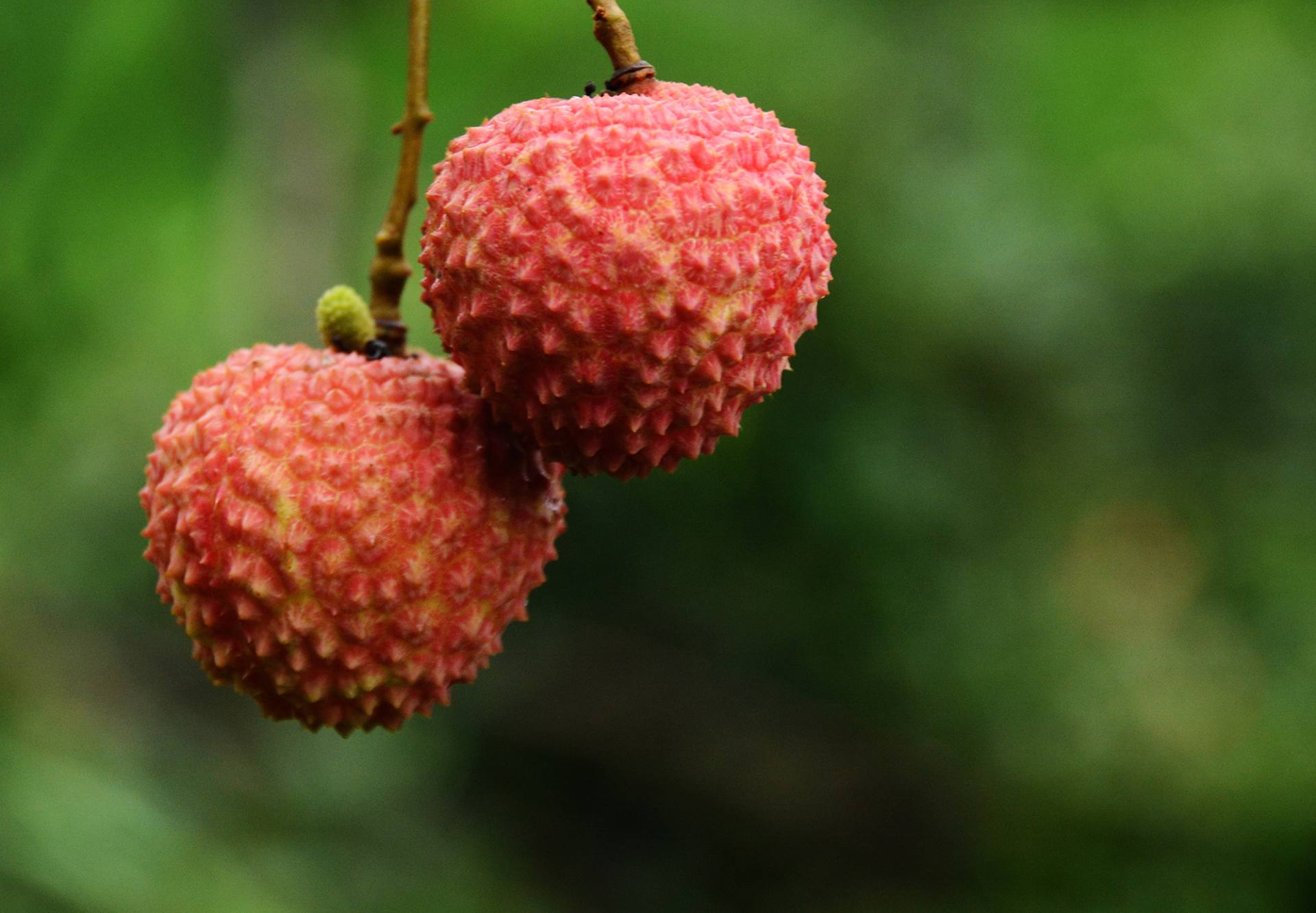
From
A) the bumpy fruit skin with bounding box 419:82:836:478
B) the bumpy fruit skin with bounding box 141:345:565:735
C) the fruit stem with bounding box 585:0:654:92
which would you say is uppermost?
the fruit stem with bounding box 585:0:654:92

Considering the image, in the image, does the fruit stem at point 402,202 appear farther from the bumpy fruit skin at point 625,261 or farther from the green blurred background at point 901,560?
the green blurred background at point 901,560

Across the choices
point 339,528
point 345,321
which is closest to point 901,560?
point 345,321

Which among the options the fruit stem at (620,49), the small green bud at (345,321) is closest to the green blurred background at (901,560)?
the small green bud at (345,321)

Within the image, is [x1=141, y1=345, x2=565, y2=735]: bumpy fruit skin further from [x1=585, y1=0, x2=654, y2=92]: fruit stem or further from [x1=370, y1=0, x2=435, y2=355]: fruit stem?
[x1=585, y1=0, x2=654, y2=92]: fruit stem

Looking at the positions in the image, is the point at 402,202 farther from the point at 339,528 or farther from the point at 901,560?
the point at 901,560

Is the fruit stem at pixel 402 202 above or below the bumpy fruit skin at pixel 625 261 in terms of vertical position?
above

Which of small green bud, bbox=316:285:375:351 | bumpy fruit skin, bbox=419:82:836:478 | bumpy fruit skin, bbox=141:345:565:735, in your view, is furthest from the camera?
small green bud, bbox=316:285:375:351

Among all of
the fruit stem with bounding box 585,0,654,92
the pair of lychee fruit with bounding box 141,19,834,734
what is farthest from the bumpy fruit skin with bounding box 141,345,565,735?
the fruit stem with bounding box 585,0,654,92
